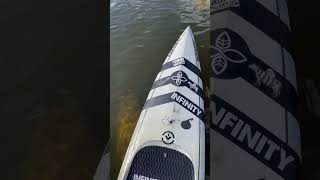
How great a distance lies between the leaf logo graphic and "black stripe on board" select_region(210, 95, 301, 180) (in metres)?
1.58

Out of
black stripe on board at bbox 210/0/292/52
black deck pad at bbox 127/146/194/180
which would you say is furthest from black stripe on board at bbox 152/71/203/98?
black stripe on board at bbox 210/0/292/52

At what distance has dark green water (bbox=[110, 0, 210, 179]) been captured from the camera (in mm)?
12961

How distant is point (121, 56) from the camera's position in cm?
1590

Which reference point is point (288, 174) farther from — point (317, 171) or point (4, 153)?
point (4, 153)

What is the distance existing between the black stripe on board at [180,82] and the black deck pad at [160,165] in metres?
2.92

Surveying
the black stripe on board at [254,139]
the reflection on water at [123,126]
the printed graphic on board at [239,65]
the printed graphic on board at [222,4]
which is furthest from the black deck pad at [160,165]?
the printed graphic on board at [222,4]

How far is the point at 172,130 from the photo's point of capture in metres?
10.9

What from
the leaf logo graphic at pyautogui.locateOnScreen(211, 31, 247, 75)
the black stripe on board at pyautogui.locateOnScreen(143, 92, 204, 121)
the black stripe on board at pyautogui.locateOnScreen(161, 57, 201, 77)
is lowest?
the black stripe on board at pyautogui.locateOnScreen(143, 92, 204, 121)

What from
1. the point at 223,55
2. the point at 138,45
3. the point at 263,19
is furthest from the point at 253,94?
the point at 138,45

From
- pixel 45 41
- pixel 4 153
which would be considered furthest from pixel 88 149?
pixel 45 41

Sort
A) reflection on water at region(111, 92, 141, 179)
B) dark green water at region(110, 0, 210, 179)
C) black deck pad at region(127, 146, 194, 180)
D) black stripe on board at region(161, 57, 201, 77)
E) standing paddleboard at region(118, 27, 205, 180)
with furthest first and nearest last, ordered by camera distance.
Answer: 1. black stripe on board at region(161, 57, 201, 77)
2. dark green water at region(110, 0, 210, 179)
3. reflection on water at region(111, 92, 141, 179)
4. standing paddleboard at region(118, 27, 205, 180)
5. black deck pad at region(127, 146, 194, 180)

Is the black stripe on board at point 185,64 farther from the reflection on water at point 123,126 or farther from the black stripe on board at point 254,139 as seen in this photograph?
the black stripe on board at point 254,139

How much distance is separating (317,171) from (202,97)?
166 inches

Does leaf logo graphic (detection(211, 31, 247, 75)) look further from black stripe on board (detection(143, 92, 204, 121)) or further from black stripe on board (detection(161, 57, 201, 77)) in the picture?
black stripe on board (detection(143, 92, 204, 121))
